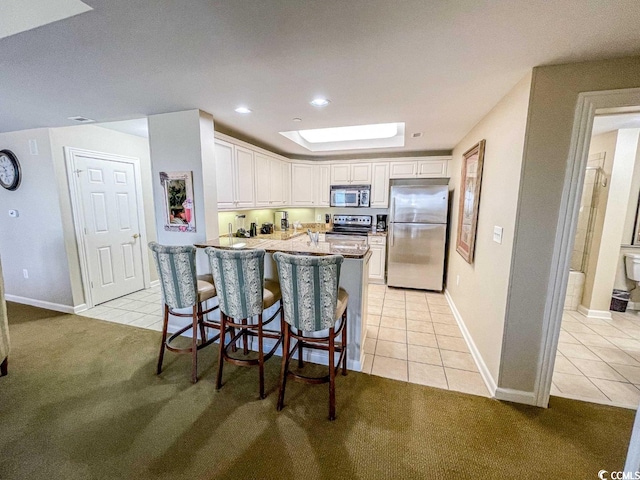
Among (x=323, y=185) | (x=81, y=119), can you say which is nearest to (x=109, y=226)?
(x=81, y=119)

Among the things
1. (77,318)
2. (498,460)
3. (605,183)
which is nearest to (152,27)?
(498,460)

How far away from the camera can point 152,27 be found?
50.8 inches

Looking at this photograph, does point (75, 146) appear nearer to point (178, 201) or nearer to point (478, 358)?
point (178, 201)

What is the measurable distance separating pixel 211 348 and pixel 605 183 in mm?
4853

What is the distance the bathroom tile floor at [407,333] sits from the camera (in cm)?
224

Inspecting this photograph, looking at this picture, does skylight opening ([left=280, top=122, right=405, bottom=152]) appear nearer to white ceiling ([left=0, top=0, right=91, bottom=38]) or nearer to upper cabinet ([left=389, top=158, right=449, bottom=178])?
upper cabinet ([left=389, top=158, right=449, bottom=178])

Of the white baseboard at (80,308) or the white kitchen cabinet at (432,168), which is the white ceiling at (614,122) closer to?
the white kitchen cabinet at (432,168)

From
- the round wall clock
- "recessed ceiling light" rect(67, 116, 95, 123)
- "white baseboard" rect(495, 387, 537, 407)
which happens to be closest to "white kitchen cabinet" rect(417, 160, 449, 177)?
"white baseboard" rect(495, 387, 537, 407)

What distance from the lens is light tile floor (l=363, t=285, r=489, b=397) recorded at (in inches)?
87.0

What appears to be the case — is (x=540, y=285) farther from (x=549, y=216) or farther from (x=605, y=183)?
(x=605, y=183)

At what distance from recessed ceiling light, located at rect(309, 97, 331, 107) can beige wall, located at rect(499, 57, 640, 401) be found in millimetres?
1439

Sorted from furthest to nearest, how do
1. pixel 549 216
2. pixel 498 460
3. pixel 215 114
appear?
pixel 215 114 < pixel 549 216 < pixel 498 460

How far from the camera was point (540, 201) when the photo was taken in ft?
5.59

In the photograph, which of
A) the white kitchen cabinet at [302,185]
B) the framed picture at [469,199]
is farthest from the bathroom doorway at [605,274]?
the white kitchen cabinet at [302,185]
